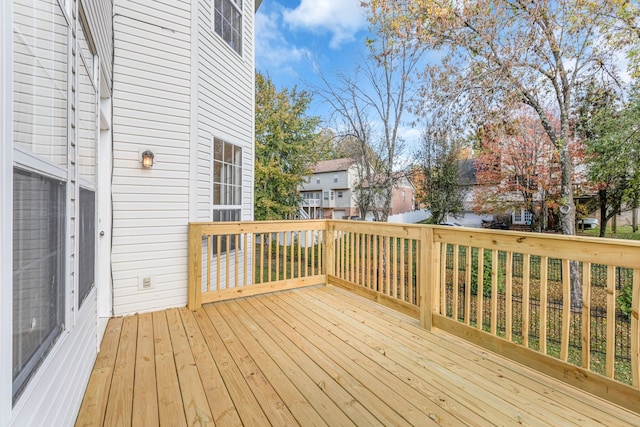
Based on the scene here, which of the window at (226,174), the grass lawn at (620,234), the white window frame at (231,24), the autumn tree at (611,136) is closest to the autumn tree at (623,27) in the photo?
the autumn tree at (611,136)

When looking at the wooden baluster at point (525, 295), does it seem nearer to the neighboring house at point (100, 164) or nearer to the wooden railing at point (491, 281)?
the wooden railing at point (491, 281)

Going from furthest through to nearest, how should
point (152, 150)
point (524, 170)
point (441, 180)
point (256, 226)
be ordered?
point (441, 180) < point (524, 170) < point (256, 226) < point (152, 150)

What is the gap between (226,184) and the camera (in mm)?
4340

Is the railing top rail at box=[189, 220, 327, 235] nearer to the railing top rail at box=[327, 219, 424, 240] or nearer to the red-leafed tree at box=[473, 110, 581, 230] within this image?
the railing top rail at box=[327, 219, 424, 240]

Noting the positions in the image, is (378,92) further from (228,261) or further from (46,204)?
(46,204)

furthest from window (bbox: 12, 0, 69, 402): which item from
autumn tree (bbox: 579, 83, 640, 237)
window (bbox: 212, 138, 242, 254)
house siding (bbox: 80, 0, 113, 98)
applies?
autumn tree (bbox: 579, 83, 640, 237)

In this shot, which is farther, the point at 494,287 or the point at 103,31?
the point at 103,31

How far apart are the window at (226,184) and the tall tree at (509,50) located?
373cm

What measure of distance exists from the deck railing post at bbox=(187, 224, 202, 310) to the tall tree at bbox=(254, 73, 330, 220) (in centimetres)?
716

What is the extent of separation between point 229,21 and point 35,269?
15.6 feet

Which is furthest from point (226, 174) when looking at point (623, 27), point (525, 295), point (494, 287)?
point (623, 27)

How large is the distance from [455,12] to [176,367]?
6312 millimetres

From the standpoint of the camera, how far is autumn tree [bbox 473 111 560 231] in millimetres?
7566

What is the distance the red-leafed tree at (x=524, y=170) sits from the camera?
751 centimetres
